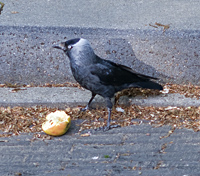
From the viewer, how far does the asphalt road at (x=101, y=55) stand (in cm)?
346

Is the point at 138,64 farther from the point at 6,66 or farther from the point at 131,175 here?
the point at 131,175

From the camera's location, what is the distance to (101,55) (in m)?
4.68

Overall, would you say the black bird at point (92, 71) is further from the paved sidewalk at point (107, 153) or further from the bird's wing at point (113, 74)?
the paved sidewalk at point (107, 153)

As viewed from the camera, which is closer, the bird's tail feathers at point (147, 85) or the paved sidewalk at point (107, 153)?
the paved sidewalk at point (107, 153)

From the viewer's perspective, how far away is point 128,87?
416 centimetres

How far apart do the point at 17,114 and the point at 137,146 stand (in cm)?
135

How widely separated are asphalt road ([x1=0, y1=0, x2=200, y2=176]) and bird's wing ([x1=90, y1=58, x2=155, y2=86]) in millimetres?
321

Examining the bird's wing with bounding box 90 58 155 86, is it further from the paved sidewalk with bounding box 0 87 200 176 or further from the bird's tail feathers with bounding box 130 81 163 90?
the paved sidewalk with bounding box 0 87 200 176

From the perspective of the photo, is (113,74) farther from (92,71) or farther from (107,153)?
(107,153)

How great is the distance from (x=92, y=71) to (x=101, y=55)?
80 cm

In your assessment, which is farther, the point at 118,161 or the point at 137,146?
the point at 137,146

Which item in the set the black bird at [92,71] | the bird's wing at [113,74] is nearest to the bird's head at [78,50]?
the black bird at [92,71]

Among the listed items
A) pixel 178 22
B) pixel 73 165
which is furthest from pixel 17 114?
pixel 178 22

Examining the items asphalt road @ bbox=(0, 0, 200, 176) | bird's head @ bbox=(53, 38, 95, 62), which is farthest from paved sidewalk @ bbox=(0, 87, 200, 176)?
bird's head @ bbox=(53, 38, 95, 62)
